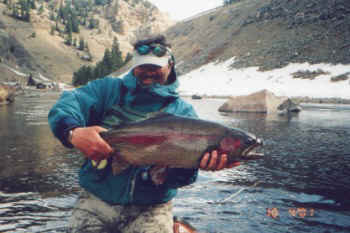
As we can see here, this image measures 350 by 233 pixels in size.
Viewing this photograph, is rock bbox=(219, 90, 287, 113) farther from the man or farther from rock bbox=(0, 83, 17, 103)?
the man

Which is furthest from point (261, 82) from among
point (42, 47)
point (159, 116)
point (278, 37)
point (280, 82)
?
point (42, 47)

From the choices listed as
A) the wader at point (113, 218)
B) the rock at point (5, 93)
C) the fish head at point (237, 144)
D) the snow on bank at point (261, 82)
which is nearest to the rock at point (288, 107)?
A: the snow on bank at point (261, 82)

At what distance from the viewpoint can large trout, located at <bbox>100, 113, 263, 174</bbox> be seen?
3.09m

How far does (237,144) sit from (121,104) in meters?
1.40

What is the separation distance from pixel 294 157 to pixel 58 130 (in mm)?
9331

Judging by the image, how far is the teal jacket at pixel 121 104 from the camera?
11.5 ft

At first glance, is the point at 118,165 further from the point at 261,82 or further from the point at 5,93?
the point at 261,82

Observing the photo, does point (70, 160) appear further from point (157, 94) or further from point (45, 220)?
point (157, 94)

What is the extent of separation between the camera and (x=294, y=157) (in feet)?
36.2

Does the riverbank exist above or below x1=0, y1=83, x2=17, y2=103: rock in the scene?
above

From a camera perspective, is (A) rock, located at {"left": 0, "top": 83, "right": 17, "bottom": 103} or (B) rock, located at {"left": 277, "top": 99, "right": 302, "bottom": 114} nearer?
(B) rock, located at {"left": 277, "top": 99, "right": 302, "bottom": 114}
